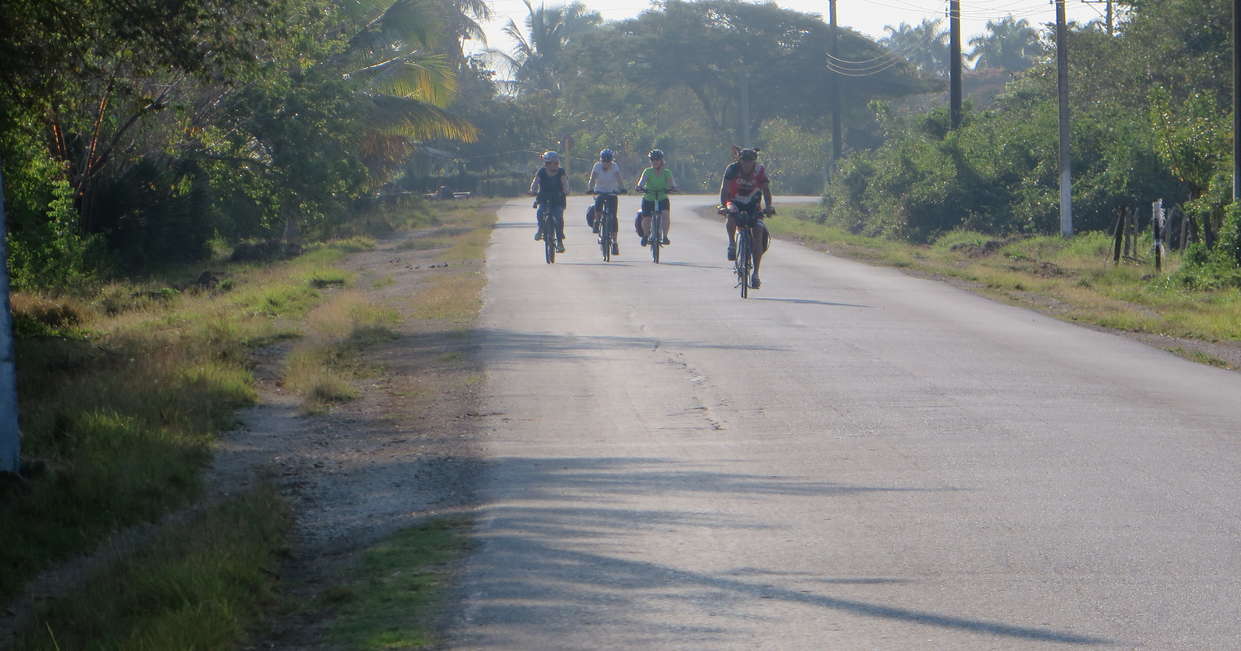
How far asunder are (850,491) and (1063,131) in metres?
23.4

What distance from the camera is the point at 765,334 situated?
43.1 feet

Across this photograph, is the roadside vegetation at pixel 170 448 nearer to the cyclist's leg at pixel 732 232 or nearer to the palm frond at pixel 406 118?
the cyclist's leg at pixel 732 232

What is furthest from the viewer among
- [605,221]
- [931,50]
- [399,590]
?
[931,50]

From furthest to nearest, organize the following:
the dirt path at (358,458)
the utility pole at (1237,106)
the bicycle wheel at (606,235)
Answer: the bicycle wheel at (606,235) → the utility pole at (1237,106) → the dirt path at (358,458)

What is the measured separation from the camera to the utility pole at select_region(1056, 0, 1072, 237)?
93.0ft

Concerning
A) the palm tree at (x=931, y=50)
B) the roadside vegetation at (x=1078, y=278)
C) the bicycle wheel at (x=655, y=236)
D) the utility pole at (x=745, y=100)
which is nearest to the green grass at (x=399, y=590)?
the roadside vegetation at (x=1078, y=278)

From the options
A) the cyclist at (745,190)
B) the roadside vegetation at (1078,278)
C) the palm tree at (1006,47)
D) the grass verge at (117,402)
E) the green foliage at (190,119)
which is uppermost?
the palm tree at (1006,47)

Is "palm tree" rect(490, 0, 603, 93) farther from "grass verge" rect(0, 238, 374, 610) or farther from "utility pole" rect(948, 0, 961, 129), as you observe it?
"grass verge" rect(0, 238, 374, 610)

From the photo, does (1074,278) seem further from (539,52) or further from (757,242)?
(539,52)

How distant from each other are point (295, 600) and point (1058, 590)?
3127mm

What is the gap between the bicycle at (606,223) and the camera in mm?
22219

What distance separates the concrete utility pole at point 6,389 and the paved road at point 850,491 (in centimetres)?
262

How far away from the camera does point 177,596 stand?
5473 mm

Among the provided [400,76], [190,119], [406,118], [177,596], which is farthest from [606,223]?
[177,596]
